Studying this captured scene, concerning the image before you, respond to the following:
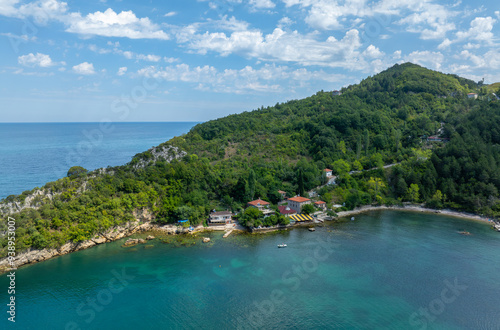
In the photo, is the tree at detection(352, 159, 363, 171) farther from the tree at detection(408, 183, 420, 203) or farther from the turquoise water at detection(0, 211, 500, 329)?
the turquoise water at detection(0, 211, 500, 329)

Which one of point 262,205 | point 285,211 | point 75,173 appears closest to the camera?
point 75,173

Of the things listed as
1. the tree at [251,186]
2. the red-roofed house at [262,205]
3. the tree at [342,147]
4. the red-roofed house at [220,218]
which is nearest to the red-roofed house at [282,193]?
the red-roofed house at [262,205]

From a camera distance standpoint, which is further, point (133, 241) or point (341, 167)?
point (341, 167)

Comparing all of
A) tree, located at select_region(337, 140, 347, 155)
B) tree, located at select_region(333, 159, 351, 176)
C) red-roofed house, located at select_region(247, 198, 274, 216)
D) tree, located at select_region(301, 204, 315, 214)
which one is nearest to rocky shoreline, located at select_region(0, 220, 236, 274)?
red-roofed house, located at select_region(247, 198, 274, 216)

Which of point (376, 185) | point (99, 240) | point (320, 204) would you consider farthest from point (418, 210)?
point (99, 240)

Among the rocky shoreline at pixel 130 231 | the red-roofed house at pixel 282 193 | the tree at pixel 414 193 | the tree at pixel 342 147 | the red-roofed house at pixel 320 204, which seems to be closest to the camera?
the rocky shoreline at pixel 130 231

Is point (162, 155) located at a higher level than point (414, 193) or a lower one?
higher

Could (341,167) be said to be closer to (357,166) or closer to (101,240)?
(357,166)

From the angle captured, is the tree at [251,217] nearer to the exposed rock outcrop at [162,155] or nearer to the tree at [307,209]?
the tree at [307,209]
